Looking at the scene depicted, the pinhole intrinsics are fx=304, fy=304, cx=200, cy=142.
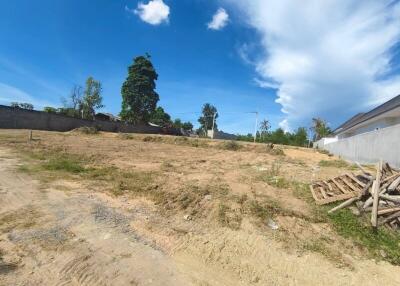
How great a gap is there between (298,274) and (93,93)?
148 feet

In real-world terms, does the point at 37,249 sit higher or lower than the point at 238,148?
lower

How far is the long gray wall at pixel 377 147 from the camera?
421 inches

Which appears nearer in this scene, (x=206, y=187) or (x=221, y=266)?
(x=221, y=266)

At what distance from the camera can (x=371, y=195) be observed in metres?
6.24

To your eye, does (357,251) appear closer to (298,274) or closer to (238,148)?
(298,274)

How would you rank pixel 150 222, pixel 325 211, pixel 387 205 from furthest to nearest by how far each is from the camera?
pixel 325 211 < pixel 387 205 < pixel 150 222

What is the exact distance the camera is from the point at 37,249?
4027 mm

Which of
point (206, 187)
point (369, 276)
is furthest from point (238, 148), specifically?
point (369, 276)

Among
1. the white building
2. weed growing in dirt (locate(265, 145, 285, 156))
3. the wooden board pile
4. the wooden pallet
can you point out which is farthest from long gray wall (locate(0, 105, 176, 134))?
the wooden board pile

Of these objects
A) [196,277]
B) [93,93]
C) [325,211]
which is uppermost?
[93,93]

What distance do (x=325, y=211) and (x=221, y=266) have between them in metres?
3.24

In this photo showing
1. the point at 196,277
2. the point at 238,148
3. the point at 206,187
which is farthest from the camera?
the point at 238,148

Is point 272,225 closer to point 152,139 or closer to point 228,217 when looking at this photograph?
point 228,217

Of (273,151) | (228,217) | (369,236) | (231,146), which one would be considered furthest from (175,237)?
(231,146)
